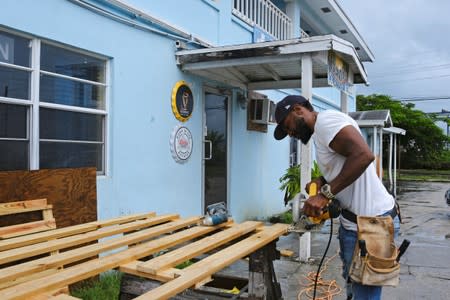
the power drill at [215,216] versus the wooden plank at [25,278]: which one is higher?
the power drill at [215,216]

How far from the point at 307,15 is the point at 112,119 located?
8.44 metres

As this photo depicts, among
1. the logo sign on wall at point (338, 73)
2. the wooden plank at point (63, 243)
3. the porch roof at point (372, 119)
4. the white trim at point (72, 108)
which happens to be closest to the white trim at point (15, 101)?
the white trim at point (72, 108)

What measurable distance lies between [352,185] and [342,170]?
0.28 m

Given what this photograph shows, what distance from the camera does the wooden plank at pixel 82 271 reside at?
67.8 inches

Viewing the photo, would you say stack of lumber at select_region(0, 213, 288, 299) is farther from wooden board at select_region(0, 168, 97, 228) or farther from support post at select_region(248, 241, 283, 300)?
wooden board at select_region(0, 168, 97, 228)

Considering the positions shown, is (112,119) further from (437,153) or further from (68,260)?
(437,153)

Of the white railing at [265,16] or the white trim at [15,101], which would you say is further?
the white railing at [265,16]

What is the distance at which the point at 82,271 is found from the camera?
203 cm

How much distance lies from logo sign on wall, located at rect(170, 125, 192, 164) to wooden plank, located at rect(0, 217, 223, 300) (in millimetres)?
3032

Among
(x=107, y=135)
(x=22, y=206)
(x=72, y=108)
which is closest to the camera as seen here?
(x=22, y=206)

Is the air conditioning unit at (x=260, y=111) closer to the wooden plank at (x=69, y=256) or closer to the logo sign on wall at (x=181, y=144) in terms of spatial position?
the logo sign on wall at (x=181, y=144)

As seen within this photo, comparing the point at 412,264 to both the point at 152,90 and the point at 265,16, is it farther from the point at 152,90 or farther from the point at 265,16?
the point at 265,16

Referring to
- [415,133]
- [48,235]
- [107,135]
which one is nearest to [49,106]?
[107,135]

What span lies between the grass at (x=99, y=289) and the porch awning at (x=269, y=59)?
319 cm
